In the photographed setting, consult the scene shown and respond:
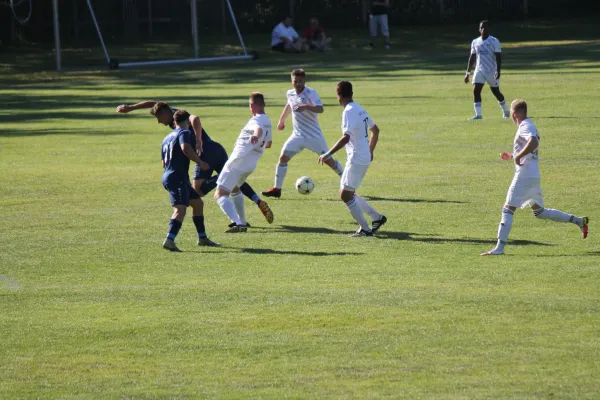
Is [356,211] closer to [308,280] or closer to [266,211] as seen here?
[266,211]

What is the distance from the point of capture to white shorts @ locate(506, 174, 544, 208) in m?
13.6

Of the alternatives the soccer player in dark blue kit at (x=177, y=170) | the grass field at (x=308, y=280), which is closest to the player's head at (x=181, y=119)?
the soccer player in dark blue kit at (x=177, y=170)

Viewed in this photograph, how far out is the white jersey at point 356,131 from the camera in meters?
14.9

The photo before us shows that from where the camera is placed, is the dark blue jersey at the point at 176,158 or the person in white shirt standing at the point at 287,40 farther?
the person in white shirt standing at the point at 287,40

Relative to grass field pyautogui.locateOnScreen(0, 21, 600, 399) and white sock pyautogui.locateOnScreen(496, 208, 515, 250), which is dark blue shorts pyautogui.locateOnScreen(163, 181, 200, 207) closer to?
grass field pyautogui.locateOnScreen(0, 21, 600, 399)

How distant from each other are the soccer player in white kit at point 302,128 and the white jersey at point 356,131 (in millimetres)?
3208

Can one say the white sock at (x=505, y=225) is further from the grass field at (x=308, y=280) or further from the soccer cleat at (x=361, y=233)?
the soccer cleat at (x=361, y=233)

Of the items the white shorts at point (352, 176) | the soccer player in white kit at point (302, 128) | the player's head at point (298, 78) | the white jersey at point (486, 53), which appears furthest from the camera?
the white jersey at point (486, 53)

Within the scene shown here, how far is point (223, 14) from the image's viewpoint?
53.6 m

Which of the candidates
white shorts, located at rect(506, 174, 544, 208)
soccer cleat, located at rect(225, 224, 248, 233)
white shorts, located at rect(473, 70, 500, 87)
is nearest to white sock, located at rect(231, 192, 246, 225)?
soccer cleat, located at rect(225, 224, 248, 233)

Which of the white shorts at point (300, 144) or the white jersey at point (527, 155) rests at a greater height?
the white jersey at point (527, 155)

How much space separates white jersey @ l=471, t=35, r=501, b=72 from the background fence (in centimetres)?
2521

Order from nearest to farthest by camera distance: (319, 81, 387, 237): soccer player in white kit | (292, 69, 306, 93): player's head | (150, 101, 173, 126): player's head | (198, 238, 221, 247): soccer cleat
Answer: (150, 101, 173, 126): player's head → (319, 81, 387, 237): soccer player in white kit → (198, 238, 221, 247): soccer cleat → (292, 69, 306, 93): player's head

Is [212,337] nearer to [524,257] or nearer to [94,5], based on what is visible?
[524,257]
